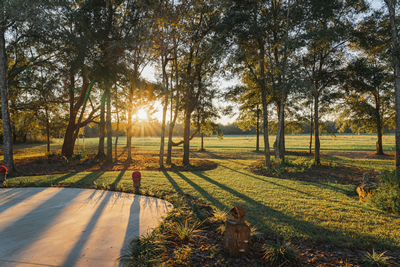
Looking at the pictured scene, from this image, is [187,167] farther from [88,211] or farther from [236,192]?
[88,211]

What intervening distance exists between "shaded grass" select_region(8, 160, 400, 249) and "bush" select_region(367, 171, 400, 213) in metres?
0.26

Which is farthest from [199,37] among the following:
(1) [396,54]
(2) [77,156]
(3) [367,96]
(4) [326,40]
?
(3) [367,96]

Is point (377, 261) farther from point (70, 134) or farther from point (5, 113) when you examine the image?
point (70, 134)

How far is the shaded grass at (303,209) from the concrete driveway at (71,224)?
1.62m

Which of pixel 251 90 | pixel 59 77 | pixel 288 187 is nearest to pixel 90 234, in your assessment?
pixel 288 187

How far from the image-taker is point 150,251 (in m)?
3.12

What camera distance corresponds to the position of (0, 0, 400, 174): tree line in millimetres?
10562

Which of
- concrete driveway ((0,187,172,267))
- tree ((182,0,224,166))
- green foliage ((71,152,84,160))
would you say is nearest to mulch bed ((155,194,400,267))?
concrete driveway ((0,187,172,267))

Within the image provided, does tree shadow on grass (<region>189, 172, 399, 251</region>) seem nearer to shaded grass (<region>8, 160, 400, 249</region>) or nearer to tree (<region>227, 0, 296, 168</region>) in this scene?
shaded grass (<region>8, 160, 400, 249</region>)

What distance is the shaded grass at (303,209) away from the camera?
13.1ft

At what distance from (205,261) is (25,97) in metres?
19.9

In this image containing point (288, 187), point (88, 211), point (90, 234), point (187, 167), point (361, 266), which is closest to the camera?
point (361, 266)

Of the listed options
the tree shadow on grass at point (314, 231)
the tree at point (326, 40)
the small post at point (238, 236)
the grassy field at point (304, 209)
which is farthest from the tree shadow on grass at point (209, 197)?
the tree at point (326, 40)

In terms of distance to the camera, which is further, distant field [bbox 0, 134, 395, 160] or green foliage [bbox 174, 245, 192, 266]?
distant field [bbox 0, 134, 395, 160]
